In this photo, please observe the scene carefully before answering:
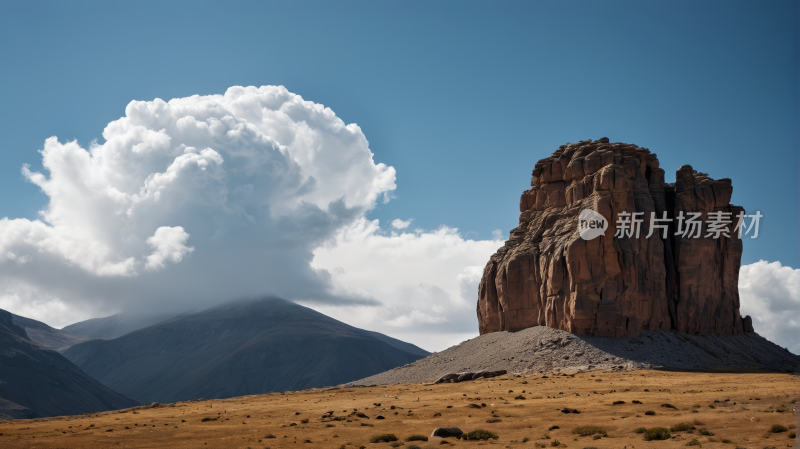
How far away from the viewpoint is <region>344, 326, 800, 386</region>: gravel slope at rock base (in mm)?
76825

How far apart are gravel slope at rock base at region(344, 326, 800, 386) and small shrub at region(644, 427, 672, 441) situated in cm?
4361

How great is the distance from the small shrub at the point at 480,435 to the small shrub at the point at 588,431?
17.0 ft

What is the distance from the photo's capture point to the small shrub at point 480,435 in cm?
3484

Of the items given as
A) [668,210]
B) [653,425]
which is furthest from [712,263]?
[653,425]

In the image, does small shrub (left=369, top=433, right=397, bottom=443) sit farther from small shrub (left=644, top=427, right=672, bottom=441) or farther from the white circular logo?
the white circular logo

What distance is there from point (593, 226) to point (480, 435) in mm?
59265

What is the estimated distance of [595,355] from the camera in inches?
3049

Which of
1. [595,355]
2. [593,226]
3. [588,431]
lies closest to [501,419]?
[588,431]

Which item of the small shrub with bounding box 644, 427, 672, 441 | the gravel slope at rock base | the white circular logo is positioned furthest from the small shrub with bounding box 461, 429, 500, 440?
the white circular logo

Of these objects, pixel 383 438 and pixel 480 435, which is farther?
pixel 383 438

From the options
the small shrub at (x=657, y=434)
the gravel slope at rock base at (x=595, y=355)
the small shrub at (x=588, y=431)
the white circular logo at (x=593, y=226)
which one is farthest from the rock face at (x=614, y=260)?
the small shrub at (x=657, y=434)

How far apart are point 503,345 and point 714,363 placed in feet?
101

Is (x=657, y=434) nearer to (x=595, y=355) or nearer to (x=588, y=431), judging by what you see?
(x=588, y=431)

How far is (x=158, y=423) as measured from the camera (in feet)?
159
